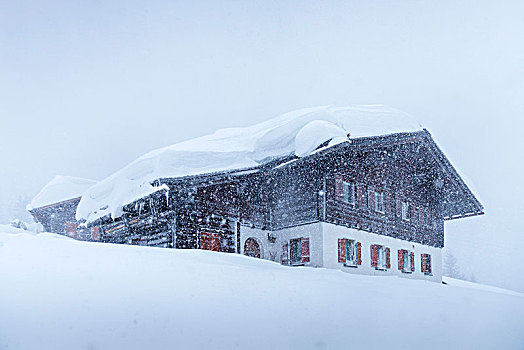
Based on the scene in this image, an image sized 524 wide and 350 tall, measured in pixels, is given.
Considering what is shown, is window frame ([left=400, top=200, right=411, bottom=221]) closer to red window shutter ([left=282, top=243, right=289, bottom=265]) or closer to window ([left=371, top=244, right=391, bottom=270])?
window ([left=371, top=244, right=391, bottom=270])

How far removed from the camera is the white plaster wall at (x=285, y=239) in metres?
14.1

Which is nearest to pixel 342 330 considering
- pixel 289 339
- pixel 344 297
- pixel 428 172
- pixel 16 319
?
pixel 289 339

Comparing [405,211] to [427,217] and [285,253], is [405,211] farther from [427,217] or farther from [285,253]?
[285,253]

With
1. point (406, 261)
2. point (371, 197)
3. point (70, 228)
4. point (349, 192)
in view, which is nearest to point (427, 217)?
point (406, 261)

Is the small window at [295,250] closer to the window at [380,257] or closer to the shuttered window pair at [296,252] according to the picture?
the shuttered window pair at [296,252]

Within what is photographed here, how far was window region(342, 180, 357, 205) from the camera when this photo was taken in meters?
15.2

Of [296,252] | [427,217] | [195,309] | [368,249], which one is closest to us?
[195,309]

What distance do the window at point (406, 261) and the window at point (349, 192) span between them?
386 centimetres

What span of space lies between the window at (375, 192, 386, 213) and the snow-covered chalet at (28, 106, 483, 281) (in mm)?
37

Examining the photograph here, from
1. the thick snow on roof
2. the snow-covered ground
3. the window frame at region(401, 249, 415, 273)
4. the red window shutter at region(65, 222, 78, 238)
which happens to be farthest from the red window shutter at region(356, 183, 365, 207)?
the red window shutter at region(65, 222, 78, 238)

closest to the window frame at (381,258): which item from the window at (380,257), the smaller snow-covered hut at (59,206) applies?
the window at (380,257)

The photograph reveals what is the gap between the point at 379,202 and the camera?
17.0m

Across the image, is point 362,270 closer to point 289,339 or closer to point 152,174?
point 152,174

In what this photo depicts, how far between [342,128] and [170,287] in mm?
8853
